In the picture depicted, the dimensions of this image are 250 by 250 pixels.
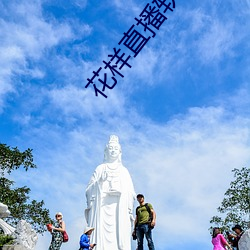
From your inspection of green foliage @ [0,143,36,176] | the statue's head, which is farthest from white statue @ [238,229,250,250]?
green foliage @ [0,143,36,176]

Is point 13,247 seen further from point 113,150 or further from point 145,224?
point 113,150

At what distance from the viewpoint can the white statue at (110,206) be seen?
13.0 metres

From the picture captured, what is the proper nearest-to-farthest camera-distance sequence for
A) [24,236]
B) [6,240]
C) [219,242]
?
1. [219,242]
2. [24,236]
3. [6,240]

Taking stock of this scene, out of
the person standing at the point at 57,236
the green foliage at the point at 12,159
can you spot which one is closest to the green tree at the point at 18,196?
the green foliage at the point at 12,159

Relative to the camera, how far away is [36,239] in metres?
10.8

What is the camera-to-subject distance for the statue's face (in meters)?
14.0

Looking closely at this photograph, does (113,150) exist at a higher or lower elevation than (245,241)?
higher

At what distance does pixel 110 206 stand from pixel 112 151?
1.68 metres

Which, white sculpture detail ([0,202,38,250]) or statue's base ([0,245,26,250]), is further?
white sculpture detail ([0,202,38,250])

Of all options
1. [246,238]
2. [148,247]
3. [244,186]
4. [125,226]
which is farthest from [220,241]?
[244,186]

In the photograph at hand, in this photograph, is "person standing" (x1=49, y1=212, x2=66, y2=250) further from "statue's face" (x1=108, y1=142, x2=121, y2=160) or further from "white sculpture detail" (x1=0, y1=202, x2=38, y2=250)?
"statue's face" (x1=108, y1=142, x2=121, y2=160)

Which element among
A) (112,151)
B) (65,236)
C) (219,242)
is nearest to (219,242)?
(219,242)

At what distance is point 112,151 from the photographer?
14.0 m

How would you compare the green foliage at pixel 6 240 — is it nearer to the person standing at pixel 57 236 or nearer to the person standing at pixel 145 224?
the person standing at pixel 57 236
